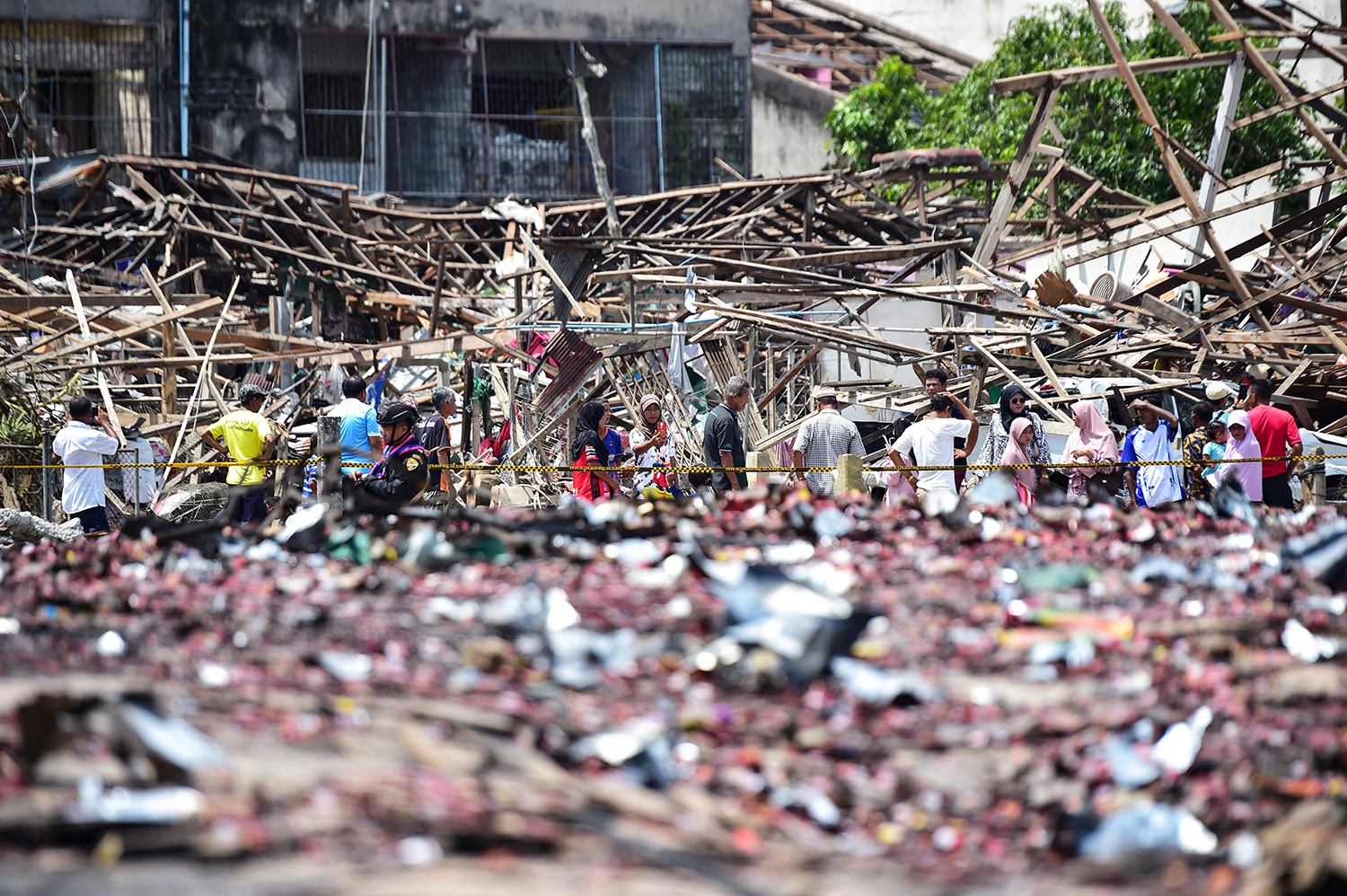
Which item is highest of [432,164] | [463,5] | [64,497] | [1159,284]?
[463,5]

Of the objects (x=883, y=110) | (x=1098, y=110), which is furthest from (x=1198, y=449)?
(x=883, y=110)

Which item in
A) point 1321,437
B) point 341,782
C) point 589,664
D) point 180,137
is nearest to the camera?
point 341,782

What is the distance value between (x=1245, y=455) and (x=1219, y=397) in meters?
1.59

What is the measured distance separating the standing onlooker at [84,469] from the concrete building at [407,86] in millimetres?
15564

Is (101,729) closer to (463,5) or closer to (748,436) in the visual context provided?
(748,436)

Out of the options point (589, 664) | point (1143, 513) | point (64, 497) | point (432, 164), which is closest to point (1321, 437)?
point (1143, 513)

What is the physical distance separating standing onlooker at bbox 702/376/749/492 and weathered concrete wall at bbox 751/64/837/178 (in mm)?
19457

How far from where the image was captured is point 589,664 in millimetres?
3938

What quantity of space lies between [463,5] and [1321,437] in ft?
65.7

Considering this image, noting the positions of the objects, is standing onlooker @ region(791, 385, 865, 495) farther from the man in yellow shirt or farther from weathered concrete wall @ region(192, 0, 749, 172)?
weathered concrete wall @ region(192, 0, 749, 172)

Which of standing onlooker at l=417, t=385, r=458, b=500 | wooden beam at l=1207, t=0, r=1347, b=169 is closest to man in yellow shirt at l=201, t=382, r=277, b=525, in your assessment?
standing onlooker at l=417, t=385, r=458, b=500

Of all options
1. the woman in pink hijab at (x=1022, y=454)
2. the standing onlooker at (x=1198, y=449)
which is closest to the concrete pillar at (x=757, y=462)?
the woman in pink hijab at (x=1022, y=454)

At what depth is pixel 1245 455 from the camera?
961 centimetres

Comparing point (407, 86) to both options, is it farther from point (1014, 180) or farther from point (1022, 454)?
point (1022, 454)
